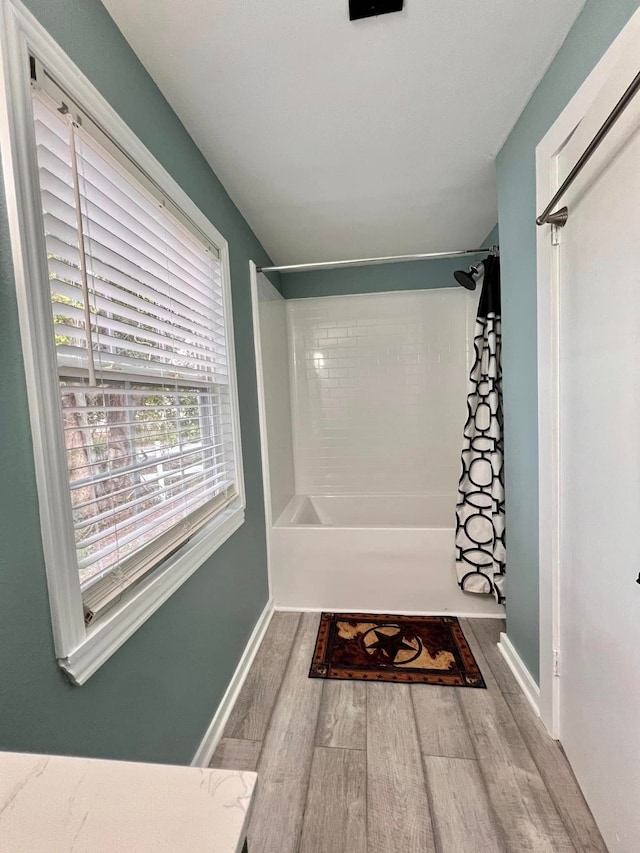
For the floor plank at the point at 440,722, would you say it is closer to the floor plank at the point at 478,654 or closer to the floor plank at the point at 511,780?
the floor plank at the point at 511,780

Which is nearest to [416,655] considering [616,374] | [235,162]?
[616,374]

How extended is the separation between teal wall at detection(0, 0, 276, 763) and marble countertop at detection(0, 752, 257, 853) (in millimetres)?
303

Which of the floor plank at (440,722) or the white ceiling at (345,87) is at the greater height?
the white ceiling at (345,87)

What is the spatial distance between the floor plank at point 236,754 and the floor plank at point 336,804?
8.9 inches

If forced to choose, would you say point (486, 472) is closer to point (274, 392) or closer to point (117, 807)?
point (274, 392)

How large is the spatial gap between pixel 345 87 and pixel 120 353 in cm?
117

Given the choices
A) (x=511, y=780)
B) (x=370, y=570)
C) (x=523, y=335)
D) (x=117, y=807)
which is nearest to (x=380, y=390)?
(x=370, y=570)

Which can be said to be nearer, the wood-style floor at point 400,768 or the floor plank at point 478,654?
the wood-style floor at point 400,768

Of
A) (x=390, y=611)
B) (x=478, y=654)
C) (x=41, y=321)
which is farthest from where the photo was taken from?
(x=390, y=611)

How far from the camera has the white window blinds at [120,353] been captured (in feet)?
2.88

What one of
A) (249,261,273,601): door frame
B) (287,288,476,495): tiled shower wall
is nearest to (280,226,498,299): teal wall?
(287,288,476,495): tiled shower wall

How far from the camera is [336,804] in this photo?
1.23 metres

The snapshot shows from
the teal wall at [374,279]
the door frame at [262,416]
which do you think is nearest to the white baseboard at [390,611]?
the door frame at [262,416]

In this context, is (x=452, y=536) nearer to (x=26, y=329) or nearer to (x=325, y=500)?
(x=325, y=500)
